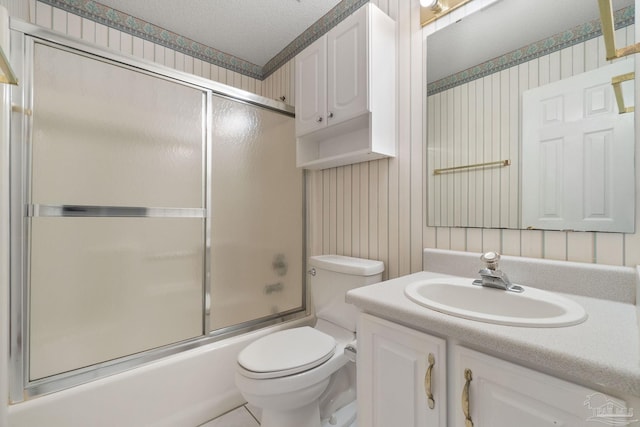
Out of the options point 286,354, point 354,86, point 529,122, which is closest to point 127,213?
point 286,354

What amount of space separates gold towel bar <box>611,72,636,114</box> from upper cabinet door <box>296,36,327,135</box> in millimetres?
1139

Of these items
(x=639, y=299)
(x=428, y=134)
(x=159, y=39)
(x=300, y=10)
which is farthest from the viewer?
(x=159, y=39)

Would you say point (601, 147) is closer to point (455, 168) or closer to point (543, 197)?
point (543, 197)

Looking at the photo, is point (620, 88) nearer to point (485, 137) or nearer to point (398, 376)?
point (485, 137)

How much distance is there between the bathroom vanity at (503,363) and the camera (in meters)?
0.50

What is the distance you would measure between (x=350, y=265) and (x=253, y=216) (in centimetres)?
74

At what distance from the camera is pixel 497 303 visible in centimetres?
93

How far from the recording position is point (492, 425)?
61 cm

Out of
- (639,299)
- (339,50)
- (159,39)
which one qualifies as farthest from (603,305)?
(159,39)

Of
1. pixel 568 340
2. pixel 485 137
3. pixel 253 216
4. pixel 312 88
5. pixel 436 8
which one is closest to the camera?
pixel 568 340

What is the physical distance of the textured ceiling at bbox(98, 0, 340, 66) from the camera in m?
1.72

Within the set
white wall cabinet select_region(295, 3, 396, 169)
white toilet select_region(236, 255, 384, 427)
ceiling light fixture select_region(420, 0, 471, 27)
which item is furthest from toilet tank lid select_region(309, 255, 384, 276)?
ceiling light fixture select_region(420, 0, 471, 27)

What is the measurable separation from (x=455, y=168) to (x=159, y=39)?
7.13 feet

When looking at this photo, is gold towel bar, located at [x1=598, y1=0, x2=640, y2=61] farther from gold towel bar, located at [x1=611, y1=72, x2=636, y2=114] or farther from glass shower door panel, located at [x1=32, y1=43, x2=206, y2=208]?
glass shower door panel, located at [x1=32, y1=43, x2=206, y2=208]
